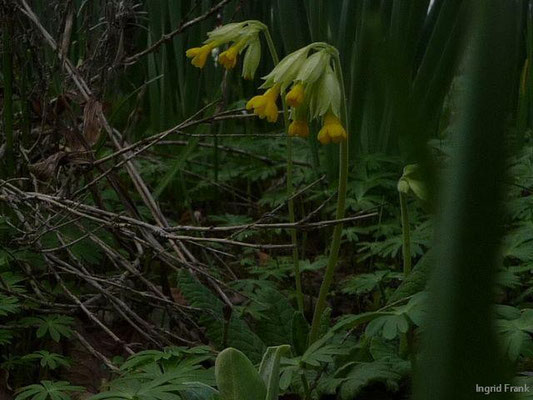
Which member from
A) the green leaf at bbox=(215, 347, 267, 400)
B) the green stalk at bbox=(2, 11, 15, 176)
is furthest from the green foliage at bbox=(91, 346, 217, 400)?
the green stalk at bbox=(2, 11, 15, 176)

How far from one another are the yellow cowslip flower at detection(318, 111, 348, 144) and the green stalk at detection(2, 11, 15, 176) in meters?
0.90

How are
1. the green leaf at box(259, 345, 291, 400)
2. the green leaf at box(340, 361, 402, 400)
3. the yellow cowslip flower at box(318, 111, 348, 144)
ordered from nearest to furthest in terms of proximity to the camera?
the green leaf at box(259, 345, 291, 400) → the green leaf at box(340, 361, 402, 400) → the yellow cowslip flower at box(318, 111, 348, 144)

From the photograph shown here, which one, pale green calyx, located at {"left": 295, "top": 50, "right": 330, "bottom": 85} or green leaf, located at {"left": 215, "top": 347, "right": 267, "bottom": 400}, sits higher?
pale green calyx, located at {"left": 295, "top": 50, "right": 330, "bottom": 85}

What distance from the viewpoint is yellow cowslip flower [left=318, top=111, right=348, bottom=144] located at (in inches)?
52.7

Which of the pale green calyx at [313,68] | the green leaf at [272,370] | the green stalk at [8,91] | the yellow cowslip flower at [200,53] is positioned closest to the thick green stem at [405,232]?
the pale green calyx at [313,68]

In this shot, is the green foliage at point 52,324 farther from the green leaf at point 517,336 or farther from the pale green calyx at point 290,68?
the green leaf at point 517,336

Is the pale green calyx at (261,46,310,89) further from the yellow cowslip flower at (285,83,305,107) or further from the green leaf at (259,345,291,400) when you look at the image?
the green leaf at (259,345,291,400)

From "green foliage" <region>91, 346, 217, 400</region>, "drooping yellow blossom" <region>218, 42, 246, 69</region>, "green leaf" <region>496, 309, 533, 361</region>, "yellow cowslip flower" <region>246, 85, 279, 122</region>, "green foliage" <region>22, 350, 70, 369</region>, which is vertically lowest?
"green foliage" <region>22, 350, 70, 369</region>

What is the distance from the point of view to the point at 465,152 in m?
0.23

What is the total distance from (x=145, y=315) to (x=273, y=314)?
1.42ft

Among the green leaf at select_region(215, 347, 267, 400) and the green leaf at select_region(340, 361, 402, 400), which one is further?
the green leaf at select_region(340, 361, 402, 400)

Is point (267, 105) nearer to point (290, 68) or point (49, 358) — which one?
point (290, 68)

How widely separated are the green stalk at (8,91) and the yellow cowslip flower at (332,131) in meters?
0.90

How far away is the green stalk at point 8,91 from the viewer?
1.82 meters
